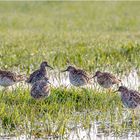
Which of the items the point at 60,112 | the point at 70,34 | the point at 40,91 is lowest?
the point at 60,112

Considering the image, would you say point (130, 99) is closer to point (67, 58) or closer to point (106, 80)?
point (106, 80)

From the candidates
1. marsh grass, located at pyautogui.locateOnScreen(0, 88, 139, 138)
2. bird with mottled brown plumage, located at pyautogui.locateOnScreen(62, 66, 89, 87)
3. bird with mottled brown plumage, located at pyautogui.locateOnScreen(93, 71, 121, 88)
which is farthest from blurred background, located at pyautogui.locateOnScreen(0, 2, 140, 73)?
marsh grass, located at pyautogui.locateOnScreen(0, 88, 139, 138)

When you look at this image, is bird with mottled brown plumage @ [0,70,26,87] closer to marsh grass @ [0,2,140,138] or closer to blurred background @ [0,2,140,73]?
marsh grass @ [0,2,140,138]

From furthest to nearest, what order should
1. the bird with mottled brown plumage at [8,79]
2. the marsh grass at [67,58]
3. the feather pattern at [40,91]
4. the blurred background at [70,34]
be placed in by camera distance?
1. the blurred background at [70,34]
2. the bird with mottled brown plumage at [8,79]
3. the feather pattern at [40,91]
4. the marsh grass at [67,58]

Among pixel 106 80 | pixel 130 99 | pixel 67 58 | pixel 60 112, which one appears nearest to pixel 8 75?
pixel 106 80

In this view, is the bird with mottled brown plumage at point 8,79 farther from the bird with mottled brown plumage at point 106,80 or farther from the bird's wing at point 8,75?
the bird with mottled brown plumage at point 106,80

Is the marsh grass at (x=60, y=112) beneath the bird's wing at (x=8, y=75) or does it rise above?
beneath

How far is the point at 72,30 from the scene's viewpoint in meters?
23.9

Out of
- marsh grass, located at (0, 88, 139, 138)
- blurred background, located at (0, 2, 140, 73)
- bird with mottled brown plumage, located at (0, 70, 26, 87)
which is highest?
blurred background, located at (0, 2, 140, 73)

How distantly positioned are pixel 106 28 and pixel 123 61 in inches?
378

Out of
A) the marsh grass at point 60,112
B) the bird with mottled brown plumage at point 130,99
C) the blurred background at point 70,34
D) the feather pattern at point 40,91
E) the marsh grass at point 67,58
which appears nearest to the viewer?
the marsh grass at point 60,112

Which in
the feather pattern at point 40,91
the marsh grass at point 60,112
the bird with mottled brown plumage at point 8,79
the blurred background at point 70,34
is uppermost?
the blurred background at point 70,34

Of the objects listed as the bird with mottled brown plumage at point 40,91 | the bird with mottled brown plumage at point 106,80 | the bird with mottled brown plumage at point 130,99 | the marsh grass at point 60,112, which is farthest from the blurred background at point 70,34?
the bird with mottled brown plumage at point 130,99

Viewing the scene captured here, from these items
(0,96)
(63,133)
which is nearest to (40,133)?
(63,133)
